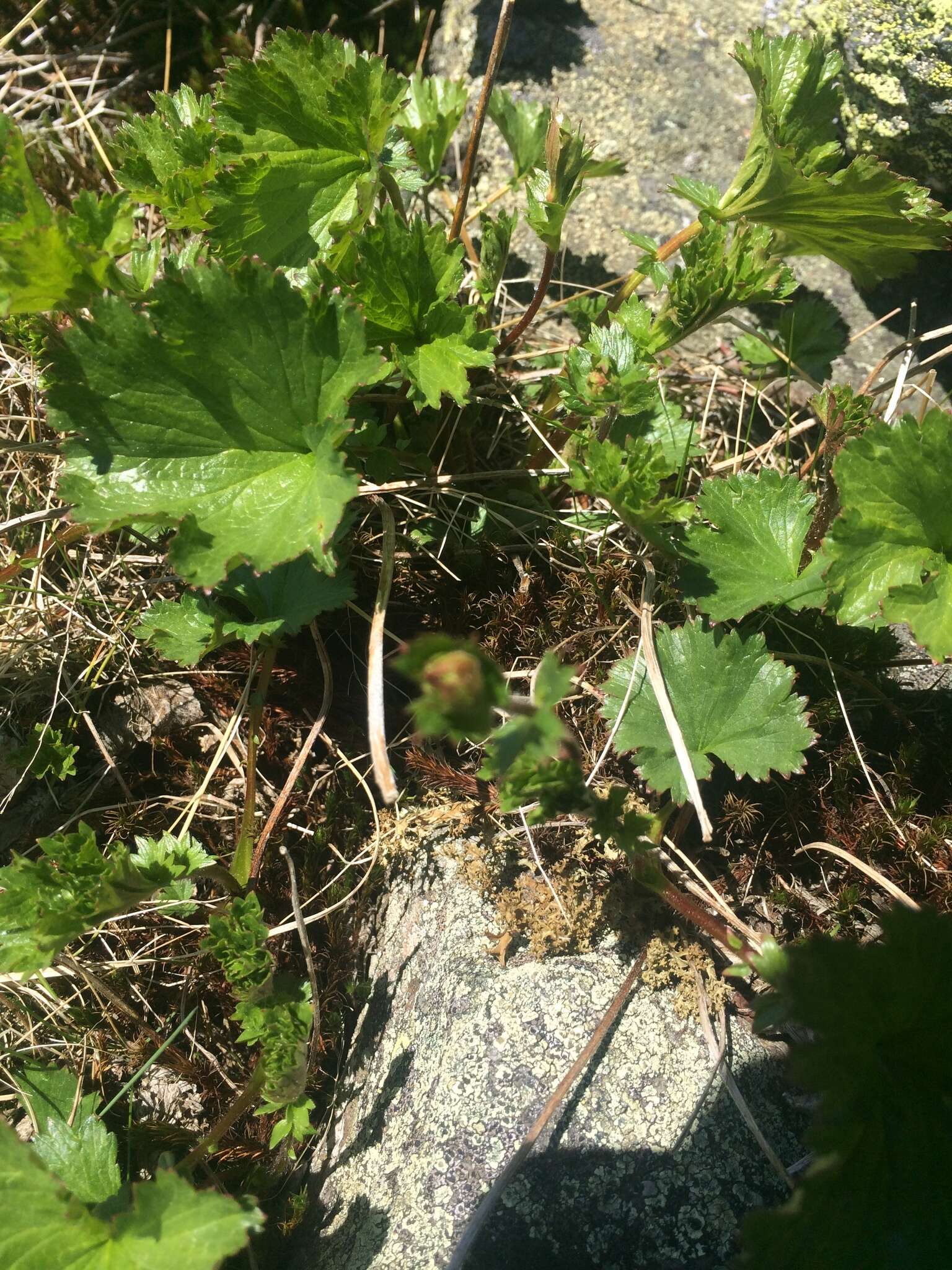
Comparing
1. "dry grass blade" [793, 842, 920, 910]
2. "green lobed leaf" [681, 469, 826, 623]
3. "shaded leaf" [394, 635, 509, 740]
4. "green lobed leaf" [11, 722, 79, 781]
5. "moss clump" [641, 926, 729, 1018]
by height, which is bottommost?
"green lobed leaf" [11, 722, 79, 781]

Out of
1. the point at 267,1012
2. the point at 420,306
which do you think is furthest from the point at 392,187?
the point at 267,1012

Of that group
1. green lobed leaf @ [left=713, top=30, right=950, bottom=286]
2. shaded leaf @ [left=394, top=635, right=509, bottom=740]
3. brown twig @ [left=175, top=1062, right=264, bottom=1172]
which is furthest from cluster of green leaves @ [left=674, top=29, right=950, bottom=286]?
brown twig @ [left=175, top=1062, right=264, bottom=1172]

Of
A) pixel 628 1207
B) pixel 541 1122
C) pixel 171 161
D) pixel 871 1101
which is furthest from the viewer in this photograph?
pixel 171 161

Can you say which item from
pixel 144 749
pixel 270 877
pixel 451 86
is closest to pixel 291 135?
pixel 451 86

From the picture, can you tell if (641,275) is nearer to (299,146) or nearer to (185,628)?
(299,146)

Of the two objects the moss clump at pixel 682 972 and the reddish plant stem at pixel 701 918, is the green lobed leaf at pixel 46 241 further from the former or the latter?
the moss clump at pixel 682 972

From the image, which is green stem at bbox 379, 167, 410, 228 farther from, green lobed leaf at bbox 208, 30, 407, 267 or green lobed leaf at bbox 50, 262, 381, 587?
green lobed leaf at bbox 50, 262, 381, 587
